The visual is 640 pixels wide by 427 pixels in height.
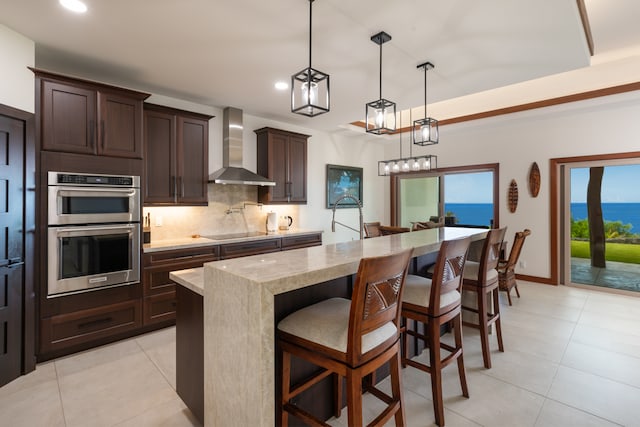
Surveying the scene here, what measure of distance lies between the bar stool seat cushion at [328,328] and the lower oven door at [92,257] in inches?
91.0

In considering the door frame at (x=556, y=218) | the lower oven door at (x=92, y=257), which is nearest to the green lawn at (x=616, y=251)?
the door frame at (x=556, y=218)

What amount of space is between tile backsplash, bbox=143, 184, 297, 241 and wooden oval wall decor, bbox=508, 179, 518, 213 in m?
3.99

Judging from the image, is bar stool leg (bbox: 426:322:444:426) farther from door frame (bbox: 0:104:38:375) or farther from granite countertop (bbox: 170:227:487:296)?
door frame (bbox: 0:104:38:375)

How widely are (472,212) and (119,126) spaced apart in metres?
5.89

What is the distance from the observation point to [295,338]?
148cm

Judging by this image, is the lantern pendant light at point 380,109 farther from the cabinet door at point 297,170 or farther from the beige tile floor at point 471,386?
the cabinet door at point 297,170

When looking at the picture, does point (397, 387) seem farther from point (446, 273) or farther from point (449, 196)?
point (449, 196)

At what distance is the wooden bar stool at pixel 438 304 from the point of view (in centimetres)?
185

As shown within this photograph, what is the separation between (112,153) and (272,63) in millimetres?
1816

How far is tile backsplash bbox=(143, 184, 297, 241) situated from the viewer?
3963 millimetres

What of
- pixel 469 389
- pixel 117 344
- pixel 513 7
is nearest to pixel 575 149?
pixel 513 7

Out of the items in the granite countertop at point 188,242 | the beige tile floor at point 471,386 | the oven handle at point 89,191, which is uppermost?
the oven handle at point 89,191

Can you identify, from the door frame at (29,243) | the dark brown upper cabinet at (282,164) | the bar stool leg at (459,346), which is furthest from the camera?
the dark brown upper cabinet at (282,164)

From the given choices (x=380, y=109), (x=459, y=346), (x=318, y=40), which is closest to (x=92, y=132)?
(x=318, y=40)
